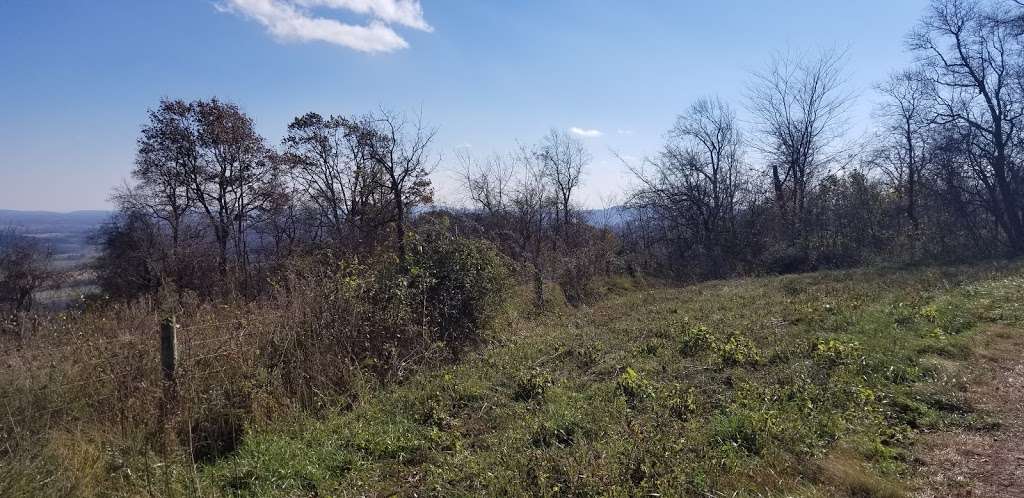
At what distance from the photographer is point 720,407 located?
4.94 meters

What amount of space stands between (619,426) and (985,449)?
2.73 m

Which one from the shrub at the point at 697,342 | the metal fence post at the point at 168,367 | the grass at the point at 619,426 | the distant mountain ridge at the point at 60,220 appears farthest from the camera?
the distant mountain ridge at the point at 60,220

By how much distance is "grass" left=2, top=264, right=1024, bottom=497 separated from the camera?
373 cm

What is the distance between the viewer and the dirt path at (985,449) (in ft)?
11.4

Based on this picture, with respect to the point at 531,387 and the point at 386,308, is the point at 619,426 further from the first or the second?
the point at 386,308

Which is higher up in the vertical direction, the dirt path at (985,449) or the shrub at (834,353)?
the shrub at (834,353)

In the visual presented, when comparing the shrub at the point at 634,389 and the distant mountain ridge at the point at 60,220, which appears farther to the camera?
the distant mountain ridge at the point at 60,220

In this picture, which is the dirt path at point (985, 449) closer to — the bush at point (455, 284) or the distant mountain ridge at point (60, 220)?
the bush at point (455, 284)

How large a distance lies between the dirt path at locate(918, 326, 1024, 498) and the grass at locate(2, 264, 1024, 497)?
16cm

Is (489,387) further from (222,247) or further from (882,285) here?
(222,247)

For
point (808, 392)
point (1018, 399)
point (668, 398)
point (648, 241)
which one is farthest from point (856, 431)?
point (648, 241)

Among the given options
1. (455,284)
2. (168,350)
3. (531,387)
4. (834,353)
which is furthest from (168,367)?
(834,353)

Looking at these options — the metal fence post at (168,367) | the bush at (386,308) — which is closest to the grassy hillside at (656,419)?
the bush at (386,308)

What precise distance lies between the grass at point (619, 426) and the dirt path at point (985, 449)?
0.51 feet
